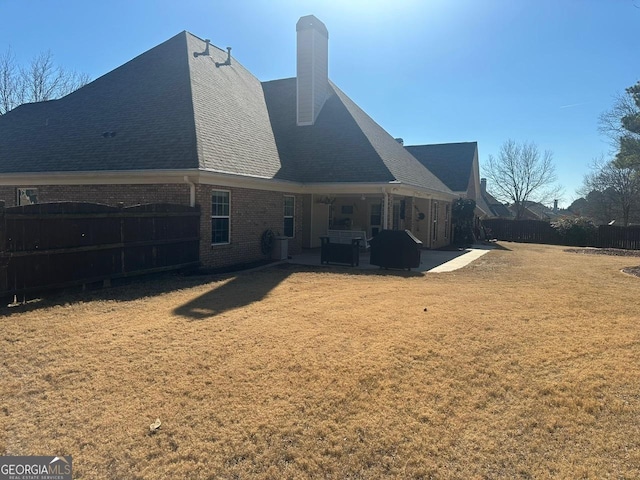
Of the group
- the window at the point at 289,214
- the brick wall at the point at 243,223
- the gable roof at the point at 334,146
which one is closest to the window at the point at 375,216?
the gable roof at the point at 334,146

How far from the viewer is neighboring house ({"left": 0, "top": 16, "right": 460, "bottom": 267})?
1237cm

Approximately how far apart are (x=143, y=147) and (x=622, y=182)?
45.0 m

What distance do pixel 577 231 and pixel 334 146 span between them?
19.0 m

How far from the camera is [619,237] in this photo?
26.3 metres

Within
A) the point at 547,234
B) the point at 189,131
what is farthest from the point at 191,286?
the point at 547,234

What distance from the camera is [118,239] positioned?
31.2ft

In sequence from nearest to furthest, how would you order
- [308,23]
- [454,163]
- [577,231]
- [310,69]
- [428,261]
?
[428,261], [310,69], [308,23], [577,231], [454,163]

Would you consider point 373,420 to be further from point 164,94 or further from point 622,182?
point 622,182

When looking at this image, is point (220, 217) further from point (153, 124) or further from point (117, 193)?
point (153, 124)

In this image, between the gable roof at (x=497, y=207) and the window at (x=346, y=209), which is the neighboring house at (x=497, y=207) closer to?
the gable roof at (x=497, y=207)

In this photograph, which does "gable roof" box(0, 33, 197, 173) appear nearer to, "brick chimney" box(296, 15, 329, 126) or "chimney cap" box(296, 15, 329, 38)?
"brick chimney" box(296, 15, 329, 126)

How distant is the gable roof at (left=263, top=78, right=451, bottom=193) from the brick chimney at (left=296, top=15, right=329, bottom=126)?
0.45m

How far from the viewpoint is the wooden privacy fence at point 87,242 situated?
7594 millimetres

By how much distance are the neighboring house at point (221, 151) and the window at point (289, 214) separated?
6 cm
